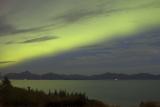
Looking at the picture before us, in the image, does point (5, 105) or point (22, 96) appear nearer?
point (5, 105)

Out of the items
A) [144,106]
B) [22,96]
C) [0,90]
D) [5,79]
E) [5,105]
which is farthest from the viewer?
[5,79]

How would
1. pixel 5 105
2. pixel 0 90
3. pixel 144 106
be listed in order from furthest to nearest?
1. pixel 0 90
2. pixel 5 105
3. pixel 144 106

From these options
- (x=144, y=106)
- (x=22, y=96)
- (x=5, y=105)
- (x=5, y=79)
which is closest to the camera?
(x=144, y=106)

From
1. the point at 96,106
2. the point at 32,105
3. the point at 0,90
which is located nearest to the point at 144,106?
the point at 96,106

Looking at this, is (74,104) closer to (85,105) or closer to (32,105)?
(85,105)

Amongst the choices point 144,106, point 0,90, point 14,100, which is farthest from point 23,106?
point 0,90

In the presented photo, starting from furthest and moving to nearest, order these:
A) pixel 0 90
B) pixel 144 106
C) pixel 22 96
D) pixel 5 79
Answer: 1. pixel 5 79
2. pixel 0 90
3. pixel 22 96
4. pixel 144 106

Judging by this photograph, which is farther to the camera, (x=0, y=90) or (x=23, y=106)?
(x=0, y=90)

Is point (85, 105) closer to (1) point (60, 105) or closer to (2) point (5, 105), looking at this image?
(1) point (60, 105)

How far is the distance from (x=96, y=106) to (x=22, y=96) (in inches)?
239

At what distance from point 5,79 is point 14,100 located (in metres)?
14.3

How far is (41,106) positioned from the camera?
24.4 m

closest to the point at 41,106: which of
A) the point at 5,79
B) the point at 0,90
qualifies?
the point at 0,90

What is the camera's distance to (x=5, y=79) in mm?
41719
